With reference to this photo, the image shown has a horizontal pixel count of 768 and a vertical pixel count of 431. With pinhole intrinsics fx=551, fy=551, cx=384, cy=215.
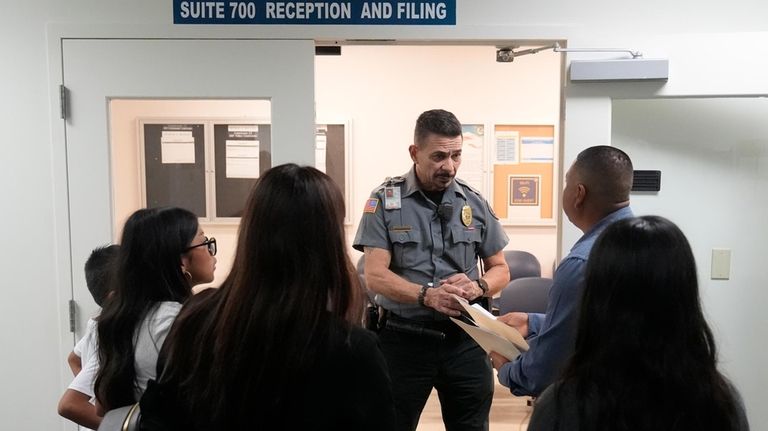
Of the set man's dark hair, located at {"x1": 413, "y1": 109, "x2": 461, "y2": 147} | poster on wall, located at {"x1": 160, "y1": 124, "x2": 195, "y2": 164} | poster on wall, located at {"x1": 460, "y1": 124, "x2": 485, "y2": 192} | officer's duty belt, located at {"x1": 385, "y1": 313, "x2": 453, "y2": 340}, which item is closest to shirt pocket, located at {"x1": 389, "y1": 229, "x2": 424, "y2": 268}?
officer's duty belt, located at {"x1": 385, "y1": 313, "x2": 453, "y2": 340}

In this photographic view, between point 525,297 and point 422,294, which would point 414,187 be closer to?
point 422,294

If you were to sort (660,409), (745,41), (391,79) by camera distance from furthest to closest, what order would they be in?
1. (391,79)
2. (745,41)
3. (660,409)

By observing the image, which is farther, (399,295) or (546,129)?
(546,129)

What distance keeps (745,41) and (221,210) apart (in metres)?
2.10

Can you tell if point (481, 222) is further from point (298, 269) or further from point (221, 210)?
point (298, 269)

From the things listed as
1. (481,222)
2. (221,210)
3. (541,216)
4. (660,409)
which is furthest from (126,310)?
(541,216)

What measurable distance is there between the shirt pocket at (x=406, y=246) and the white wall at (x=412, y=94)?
7.66 ft

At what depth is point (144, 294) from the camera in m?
1.39

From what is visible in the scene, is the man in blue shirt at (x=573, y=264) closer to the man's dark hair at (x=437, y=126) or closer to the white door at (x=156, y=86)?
the man's dark hair at (x=437, y=126)

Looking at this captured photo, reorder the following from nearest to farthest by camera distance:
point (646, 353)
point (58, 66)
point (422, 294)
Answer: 1. point (646, 353)
2. point (422, 294)
3. point (58, 66)

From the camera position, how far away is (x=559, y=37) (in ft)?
7.10

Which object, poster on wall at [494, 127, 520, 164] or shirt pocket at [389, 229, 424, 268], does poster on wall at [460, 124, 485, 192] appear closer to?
poster on wall at [494, 127, 520, 164]

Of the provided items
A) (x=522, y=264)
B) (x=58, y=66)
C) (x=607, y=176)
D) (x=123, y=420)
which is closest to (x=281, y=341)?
(x=123, y=420)

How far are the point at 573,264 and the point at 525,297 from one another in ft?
6.98
